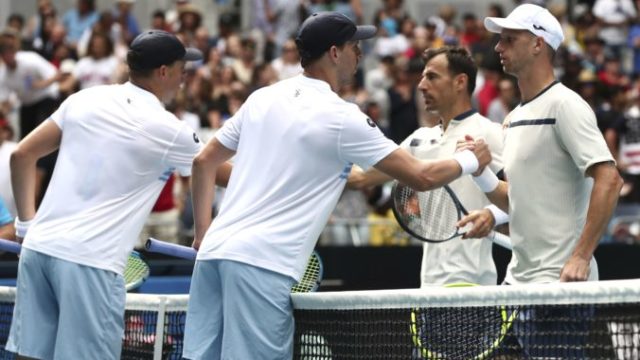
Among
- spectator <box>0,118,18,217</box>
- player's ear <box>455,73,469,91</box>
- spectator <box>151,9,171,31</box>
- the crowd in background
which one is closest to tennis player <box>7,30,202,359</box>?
player's ear <box>455,73,469,91</box>

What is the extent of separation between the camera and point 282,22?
770 inches

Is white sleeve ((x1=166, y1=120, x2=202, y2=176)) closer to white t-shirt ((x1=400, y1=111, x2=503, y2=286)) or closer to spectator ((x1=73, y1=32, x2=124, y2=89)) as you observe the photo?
white t-shirt ((x1=400, y1=111, x2=503, y2=286))

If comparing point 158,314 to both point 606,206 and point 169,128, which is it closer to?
point 169,128

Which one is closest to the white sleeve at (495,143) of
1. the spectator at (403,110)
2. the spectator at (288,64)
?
the spectator at (403,110)

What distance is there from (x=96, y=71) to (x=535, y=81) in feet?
34.3

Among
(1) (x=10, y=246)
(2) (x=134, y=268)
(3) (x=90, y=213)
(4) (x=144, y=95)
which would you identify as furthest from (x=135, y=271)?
(4) (x=144, y=95)

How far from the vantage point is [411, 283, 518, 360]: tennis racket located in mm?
5020

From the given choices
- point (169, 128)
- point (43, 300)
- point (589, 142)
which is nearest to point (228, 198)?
point (169, 128)

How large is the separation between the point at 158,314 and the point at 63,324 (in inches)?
20.2

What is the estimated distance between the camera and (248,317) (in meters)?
5.35

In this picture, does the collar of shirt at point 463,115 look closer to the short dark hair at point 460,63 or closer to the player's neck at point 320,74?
the short dark hair at point 460,63

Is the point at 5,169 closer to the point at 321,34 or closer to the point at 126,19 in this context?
the point at 126,19

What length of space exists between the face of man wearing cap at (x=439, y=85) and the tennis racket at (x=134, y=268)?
171 cm

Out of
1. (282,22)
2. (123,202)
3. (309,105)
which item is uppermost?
(282,22)
